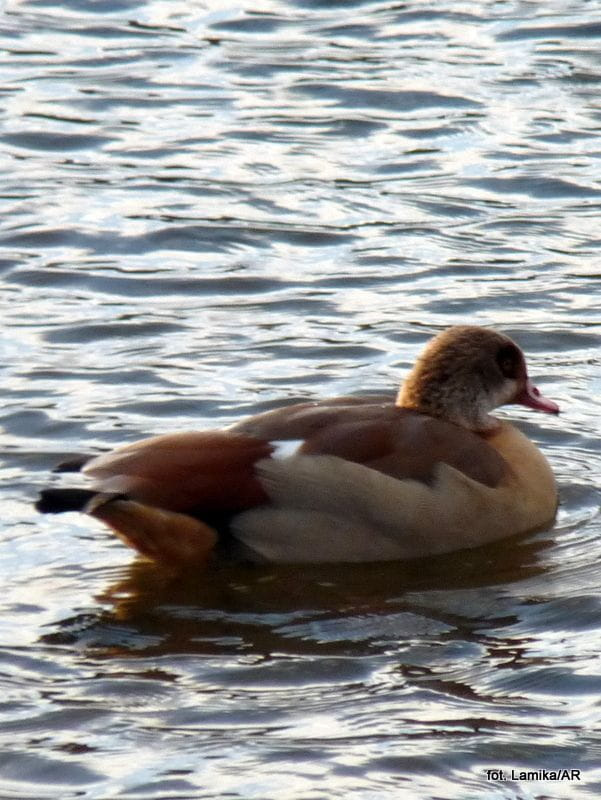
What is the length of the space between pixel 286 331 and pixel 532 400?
2.14m

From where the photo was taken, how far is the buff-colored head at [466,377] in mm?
8453

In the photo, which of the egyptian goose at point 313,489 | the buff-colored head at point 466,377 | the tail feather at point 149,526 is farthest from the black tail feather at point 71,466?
the buff-colored head at point 466,377

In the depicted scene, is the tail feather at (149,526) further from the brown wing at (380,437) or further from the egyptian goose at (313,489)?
the brown wing at (380,437)

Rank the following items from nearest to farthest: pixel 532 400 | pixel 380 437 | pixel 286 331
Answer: pixel 380 437 < pixel 532 400 < pixel 286 331

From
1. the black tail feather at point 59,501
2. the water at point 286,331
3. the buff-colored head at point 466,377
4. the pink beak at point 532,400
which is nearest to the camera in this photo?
the water at point 286,331

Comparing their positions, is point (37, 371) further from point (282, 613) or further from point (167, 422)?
point (282, 613)

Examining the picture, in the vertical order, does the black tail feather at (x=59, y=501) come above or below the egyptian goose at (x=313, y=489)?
above

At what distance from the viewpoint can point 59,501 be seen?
7242mm

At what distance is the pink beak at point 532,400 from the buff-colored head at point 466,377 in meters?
0.05

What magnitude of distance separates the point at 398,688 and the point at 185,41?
417 inches

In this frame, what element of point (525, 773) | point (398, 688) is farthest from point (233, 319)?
point (525, 773)

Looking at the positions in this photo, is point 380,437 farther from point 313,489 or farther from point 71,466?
point 71,466

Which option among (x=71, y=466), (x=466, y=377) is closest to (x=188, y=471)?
(x=71, y=466)

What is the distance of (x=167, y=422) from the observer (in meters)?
9.24
